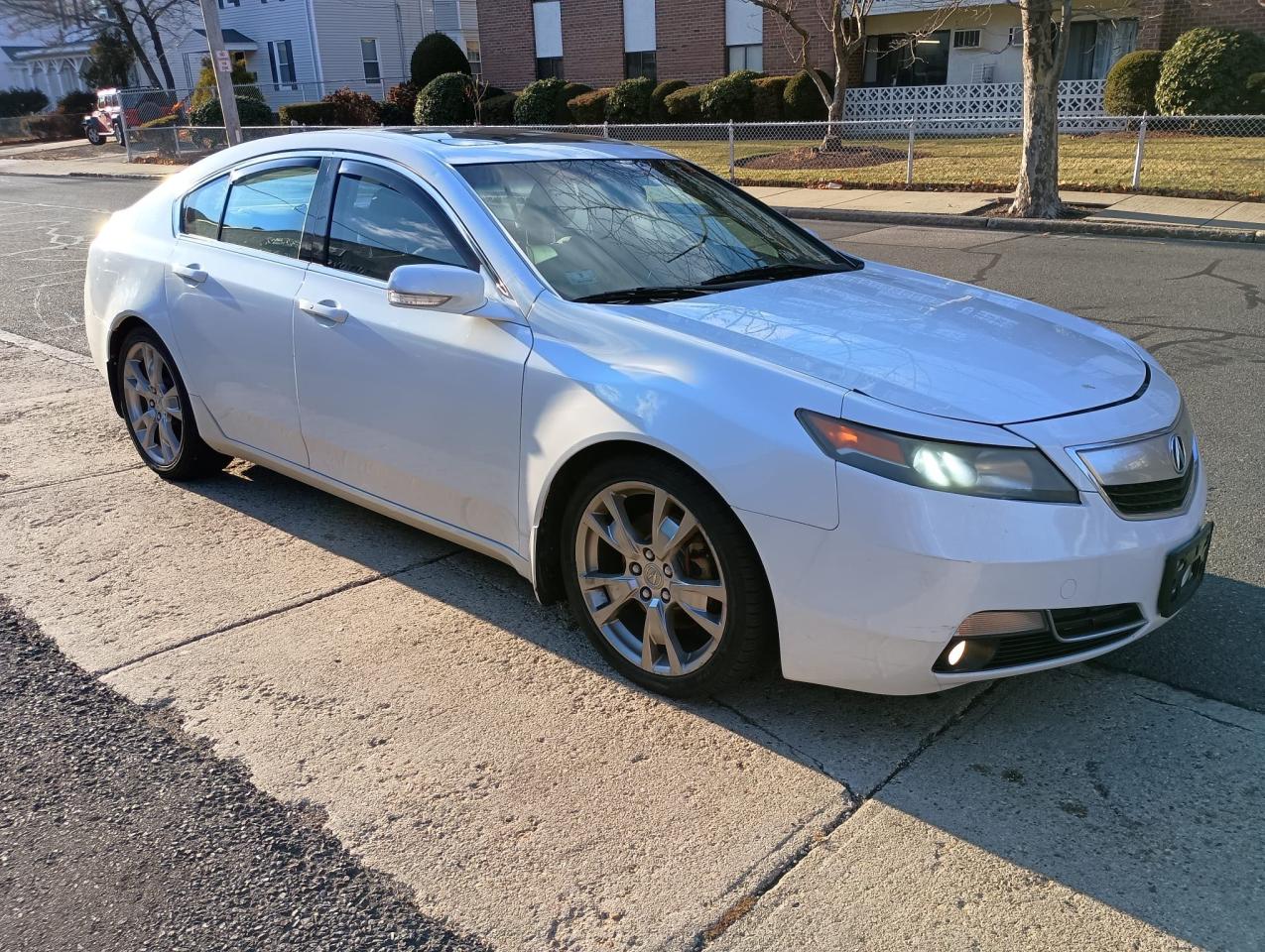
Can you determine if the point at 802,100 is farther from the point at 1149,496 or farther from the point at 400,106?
the point at 1149,496

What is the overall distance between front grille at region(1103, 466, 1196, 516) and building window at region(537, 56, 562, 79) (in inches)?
1344

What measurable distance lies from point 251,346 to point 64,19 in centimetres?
4875

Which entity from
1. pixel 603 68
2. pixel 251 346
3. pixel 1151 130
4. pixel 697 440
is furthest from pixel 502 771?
pixel 603 68

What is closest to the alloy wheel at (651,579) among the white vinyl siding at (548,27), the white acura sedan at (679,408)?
the white acura sedan at (679,408)

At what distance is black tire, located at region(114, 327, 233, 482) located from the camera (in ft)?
16.0

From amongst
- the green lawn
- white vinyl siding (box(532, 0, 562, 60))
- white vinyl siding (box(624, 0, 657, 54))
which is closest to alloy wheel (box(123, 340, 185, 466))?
the green lawn

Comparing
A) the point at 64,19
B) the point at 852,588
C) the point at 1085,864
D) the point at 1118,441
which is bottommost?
the point at 1085,864

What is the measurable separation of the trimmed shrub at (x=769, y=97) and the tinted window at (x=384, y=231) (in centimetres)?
2440

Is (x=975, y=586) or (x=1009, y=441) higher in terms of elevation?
(x=1009, y=441)

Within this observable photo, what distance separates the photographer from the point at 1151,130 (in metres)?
21.2

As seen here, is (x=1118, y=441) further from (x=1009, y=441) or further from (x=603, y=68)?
(x=603, y=68)

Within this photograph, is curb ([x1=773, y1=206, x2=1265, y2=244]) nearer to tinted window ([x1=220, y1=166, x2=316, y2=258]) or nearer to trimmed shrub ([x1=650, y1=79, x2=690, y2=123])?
tinted window ([x1=220, y1=166, x2=316, y2=258])

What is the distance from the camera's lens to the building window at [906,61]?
93.3 feet

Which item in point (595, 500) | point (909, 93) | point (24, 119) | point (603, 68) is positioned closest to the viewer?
point (595, 500)
